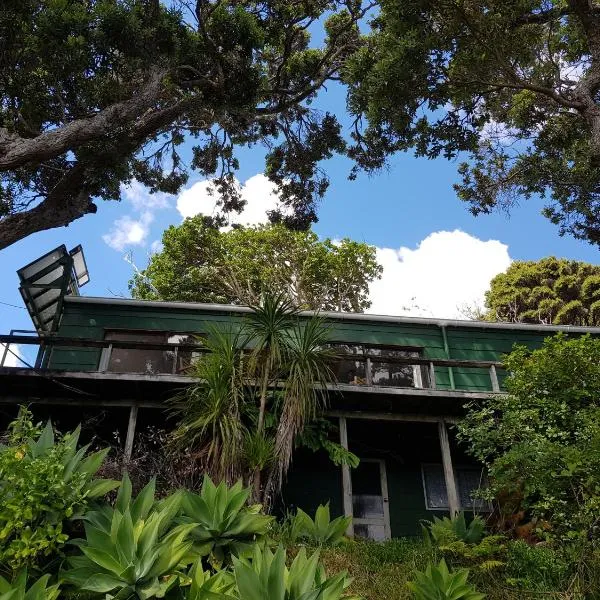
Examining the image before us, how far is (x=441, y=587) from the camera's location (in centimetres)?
476

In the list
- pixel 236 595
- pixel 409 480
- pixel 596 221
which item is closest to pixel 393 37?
pixel 596 221

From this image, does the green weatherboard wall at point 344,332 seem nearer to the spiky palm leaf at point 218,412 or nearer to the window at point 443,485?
the window at point 443,485

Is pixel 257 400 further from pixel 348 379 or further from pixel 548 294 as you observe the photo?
pixel 548 294

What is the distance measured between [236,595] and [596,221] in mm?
13210

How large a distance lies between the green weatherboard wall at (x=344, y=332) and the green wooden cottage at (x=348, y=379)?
0.9 inches

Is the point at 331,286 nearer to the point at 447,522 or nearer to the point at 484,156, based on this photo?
the point at 484,156

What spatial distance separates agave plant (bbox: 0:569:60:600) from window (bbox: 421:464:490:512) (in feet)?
32.7

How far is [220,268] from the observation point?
80.7ft

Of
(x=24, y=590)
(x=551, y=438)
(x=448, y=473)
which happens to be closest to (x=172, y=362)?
(x=448, y=473)

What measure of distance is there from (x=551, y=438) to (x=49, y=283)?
1069 centimetres

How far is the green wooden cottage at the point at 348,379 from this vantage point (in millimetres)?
10484

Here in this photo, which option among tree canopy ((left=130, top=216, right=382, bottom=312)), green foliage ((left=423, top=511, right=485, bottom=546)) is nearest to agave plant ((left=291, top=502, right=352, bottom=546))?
green foliage ((left=423, top=511, right=485, bottom=546))

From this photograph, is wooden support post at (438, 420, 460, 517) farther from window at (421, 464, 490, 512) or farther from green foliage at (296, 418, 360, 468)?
green foliage at (296, 418, 360, 468)

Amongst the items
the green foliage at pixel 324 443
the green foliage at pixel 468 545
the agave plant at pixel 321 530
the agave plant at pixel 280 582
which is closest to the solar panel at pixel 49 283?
the green foliage at pixel 324 443
